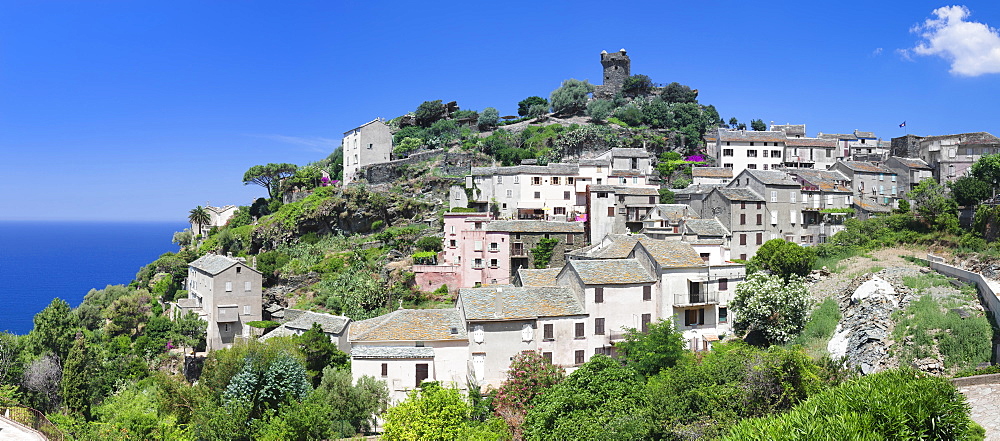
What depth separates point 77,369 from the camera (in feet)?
137

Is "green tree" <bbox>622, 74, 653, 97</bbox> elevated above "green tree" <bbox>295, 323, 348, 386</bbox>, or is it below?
above

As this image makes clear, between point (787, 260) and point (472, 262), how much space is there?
78.2ft

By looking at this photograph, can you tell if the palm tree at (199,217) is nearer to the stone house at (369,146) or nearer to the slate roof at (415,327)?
the stone house at (369,146)

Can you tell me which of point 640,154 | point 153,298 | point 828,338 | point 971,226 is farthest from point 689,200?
point 153,298

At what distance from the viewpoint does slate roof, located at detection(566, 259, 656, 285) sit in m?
37.7

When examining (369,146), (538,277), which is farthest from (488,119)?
(538,277)

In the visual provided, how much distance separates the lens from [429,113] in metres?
110

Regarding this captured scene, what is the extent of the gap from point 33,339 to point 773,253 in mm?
52579

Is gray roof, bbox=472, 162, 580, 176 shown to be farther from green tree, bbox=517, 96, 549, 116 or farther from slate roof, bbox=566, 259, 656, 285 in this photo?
green tree, bbox=517, 96, 549, 116

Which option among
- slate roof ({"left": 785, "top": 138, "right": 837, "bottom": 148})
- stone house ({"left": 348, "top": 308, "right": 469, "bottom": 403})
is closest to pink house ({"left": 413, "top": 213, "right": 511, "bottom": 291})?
stone house ({"left": 348, "top": 308, "right": 469, "bottom": 403})

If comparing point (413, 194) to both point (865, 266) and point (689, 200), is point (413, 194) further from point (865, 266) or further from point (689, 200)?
point (865, 266)

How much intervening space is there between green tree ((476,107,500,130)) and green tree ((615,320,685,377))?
73171mm

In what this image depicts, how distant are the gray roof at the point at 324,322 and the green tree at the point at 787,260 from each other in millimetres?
29201

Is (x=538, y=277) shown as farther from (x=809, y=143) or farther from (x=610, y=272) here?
(x=809, y=143)
